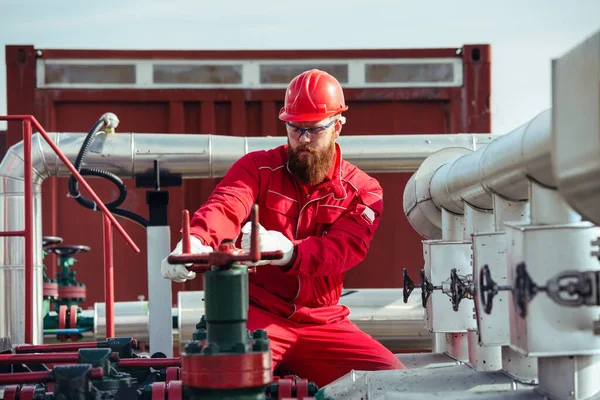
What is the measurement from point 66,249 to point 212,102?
142 centimetres

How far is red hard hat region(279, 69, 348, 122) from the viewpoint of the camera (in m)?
3.59

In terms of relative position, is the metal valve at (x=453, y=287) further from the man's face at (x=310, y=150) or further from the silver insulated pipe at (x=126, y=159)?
the silver insulated pipe at (x=126, y=159)

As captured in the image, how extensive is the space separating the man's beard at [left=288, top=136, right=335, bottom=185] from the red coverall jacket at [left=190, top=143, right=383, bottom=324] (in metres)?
0.04

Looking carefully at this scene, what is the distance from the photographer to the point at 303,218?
12.0 ft

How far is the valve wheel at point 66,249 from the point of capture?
19.8 feet

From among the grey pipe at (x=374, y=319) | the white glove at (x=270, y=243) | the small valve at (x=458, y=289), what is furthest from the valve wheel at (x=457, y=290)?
the grey pipe at (x=374, y=319)

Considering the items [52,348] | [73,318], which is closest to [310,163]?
[52,348]

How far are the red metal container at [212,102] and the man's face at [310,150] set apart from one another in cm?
281

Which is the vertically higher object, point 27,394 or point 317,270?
A: point 317,270

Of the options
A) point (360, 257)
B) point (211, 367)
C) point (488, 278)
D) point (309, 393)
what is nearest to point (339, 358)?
point (360, 257)

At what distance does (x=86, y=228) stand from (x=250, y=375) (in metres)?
4.76

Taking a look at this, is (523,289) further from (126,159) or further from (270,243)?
(126,159)

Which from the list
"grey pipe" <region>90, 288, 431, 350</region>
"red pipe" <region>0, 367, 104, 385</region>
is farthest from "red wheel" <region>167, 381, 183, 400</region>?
"grey pipe" <region>90, 288, 431, 350</region>

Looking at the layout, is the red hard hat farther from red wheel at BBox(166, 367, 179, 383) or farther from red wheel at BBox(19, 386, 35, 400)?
red wheel at BBox(19, 386, 35, 400)
